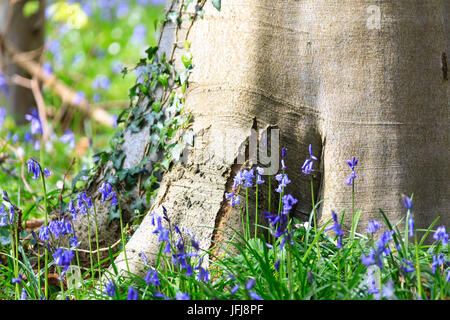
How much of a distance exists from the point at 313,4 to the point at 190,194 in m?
1.05

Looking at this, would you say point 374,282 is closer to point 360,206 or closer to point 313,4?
point 360,206

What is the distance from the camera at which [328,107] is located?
7.54 feet

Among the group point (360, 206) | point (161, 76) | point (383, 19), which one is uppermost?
point (383, 19)

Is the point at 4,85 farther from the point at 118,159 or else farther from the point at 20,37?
the point at 118,159

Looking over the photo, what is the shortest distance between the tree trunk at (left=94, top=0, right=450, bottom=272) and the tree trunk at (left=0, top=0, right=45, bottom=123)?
167 inches

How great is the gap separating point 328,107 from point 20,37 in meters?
4.82

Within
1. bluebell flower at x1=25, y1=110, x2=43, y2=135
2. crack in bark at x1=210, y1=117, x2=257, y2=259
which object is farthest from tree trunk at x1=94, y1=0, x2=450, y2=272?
bluebell flower at x1=25, y1=110, x2=43, y2=135

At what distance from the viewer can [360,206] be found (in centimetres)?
227

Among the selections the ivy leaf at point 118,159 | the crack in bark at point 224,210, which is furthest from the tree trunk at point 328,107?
the ivy leaf at point 118,159

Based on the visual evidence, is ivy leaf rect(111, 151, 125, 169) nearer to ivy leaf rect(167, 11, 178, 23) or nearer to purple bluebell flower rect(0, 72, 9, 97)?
ivy leaf rect(167, 11, 178, 23)

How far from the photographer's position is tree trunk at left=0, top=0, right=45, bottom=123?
19.2ft

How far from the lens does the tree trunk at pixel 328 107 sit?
2.27 meters

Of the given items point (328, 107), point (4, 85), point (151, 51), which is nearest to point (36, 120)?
point (151, 51)
